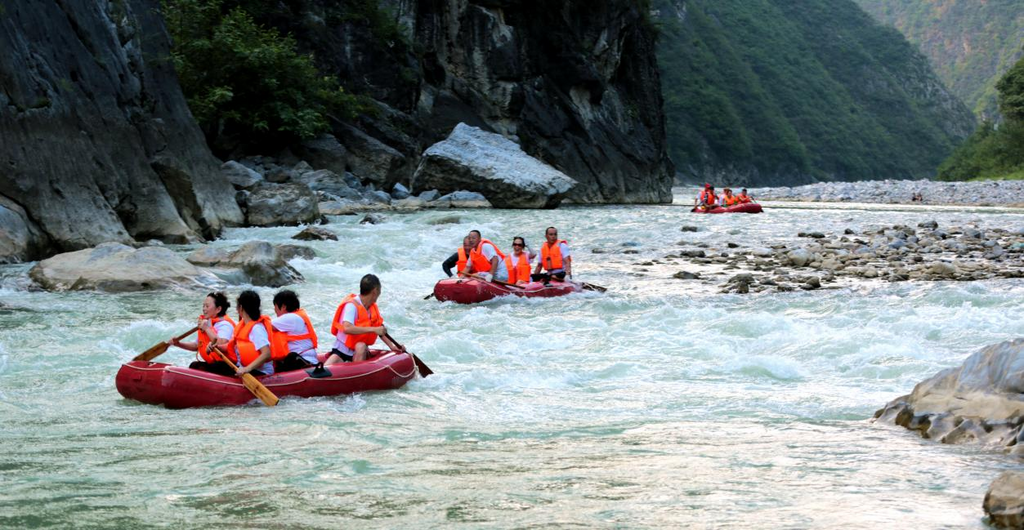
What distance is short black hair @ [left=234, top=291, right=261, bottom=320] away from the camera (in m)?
7.56

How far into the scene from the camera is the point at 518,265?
46.2 feet

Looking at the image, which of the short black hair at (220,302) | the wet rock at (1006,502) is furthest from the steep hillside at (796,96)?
the wet rock at (1006,502)

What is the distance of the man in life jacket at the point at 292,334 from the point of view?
7.84m

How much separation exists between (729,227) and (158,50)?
45.7 ft

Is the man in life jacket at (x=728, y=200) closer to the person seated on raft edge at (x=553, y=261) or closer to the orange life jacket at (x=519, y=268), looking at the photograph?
the person seated on raft edge at (x=553, y=261)

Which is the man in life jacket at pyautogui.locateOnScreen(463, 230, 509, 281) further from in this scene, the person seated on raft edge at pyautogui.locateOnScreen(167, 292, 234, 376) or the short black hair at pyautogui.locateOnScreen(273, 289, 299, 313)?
the person seated on raft edge at pyautogui.locateOnScreen(167, 292, 234, 376)

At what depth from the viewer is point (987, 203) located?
42562 mm

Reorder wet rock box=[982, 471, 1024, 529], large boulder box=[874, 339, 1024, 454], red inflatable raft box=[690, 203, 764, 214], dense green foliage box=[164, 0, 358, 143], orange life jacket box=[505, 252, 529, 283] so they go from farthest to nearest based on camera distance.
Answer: red inflatable raft box=[690, 203, 764, 214], dense green foliage box=[164, 0, 358, 143], orange life jacket box=[505, 252, 529, 283], large boulder box=[874, 339, 1024, 454], wet rock box=[982, 471, 1024, 529]

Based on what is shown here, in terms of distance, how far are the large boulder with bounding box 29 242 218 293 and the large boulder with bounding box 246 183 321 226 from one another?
32.0 ft

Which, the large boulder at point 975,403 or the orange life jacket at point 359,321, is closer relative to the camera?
the large boulder at point 975,403

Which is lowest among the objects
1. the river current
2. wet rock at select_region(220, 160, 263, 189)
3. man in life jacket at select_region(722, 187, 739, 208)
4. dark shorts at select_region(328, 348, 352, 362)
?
the river current

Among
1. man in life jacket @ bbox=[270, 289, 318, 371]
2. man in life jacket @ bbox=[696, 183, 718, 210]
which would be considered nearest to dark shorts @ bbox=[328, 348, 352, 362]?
man in life jacket @ bbox=[270, 289, 318, 371]

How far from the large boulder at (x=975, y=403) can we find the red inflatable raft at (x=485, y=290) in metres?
6.72

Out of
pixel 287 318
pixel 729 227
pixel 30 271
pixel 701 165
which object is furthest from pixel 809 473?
pixel 701 165
